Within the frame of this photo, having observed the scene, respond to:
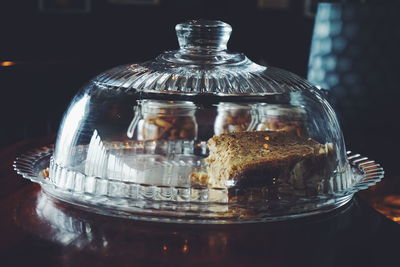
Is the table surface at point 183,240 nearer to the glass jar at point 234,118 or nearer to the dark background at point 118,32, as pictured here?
the glass jar at point 234,118

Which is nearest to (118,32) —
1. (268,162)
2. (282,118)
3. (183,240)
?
(282,118)

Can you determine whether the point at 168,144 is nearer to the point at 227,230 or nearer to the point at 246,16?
the point at 227,230

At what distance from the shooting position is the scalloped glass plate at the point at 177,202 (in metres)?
0.67

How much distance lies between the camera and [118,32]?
386 cm

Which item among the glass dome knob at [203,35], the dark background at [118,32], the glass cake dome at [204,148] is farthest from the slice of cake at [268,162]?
the dark background at [118,32]

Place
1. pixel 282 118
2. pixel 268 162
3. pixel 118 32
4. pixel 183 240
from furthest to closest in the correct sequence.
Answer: pixel 118 32 < pixel 282 118 < pixel 268 162 < pixel 183 240

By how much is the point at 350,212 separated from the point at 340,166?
10 centimetres

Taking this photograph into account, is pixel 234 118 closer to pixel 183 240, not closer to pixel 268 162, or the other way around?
pixel 268 162

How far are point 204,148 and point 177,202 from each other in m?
0.34

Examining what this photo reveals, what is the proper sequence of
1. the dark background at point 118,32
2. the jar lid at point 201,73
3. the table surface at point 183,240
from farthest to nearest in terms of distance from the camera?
the dark background at point 118,32, the jar lid at point 201,73, the table surface at point 183,240

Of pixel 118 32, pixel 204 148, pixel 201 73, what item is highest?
pixel 201 73

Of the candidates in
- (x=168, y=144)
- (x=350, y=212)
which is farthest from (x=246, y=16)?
(x=350, y=212)

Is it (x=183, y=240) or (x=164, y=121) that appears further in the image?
(x=164, y=121)

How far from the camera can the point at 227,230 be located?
0.66 metres
